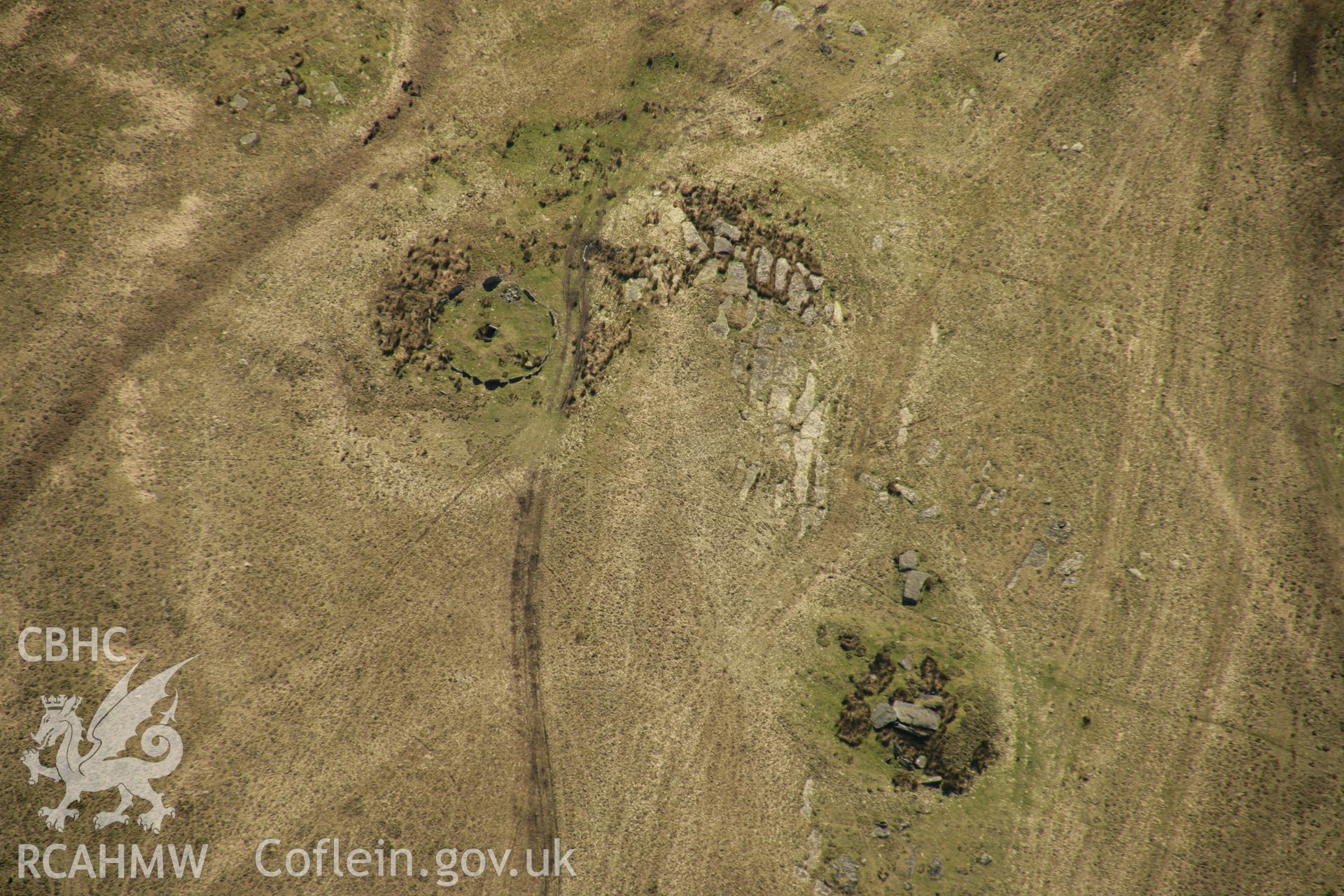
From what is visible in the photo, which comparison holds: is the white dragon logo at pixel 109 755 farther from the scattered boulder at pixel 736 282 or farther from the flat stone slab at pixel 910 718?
the scattered boulder at pixel 736 282

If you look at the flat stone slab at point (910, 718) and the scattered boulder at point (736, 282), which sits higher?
the scattered boulder at point (736, 282)

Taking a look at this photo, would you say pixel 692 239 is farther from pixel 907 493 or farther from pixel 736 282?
pixel 907 493

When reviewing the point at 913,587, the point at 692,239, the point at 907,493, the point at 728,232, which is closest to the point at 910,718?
the point at 913,587

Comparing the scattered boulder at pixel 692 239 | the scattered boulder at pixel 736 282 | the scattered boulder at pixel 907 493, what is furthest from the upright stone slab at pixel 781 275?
the scattered boulder at pixel 907 493

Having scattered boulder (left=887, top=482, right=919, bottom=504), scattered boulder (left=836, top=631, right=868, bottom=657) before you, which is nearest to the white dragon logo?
scattered boulder (left=836, top=631, right=868, bottom=657)

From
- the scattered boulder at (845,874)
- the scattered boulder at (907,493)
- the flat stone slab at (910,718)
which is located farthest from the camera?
the scattered boulder at (907,493)

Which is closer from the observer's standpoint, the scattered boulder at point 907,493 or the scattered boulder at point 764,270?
the scattered boulder at point 907,493

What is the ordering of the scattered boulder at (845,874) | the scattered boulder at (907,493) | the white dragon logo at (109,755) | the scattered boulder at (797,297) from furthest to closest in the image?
the scattered boulder at (797,297) → the scattered boulder at (907,493) → the scattered boulder at (845,874) → the white dragon logo at (109,755)

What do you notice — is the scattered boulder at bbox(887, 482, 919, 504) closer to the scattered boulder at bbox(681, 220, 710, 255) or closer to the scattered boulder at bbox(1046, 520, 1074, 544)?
the scattered boulder at bbox(1046, 520, 1074, 544)
